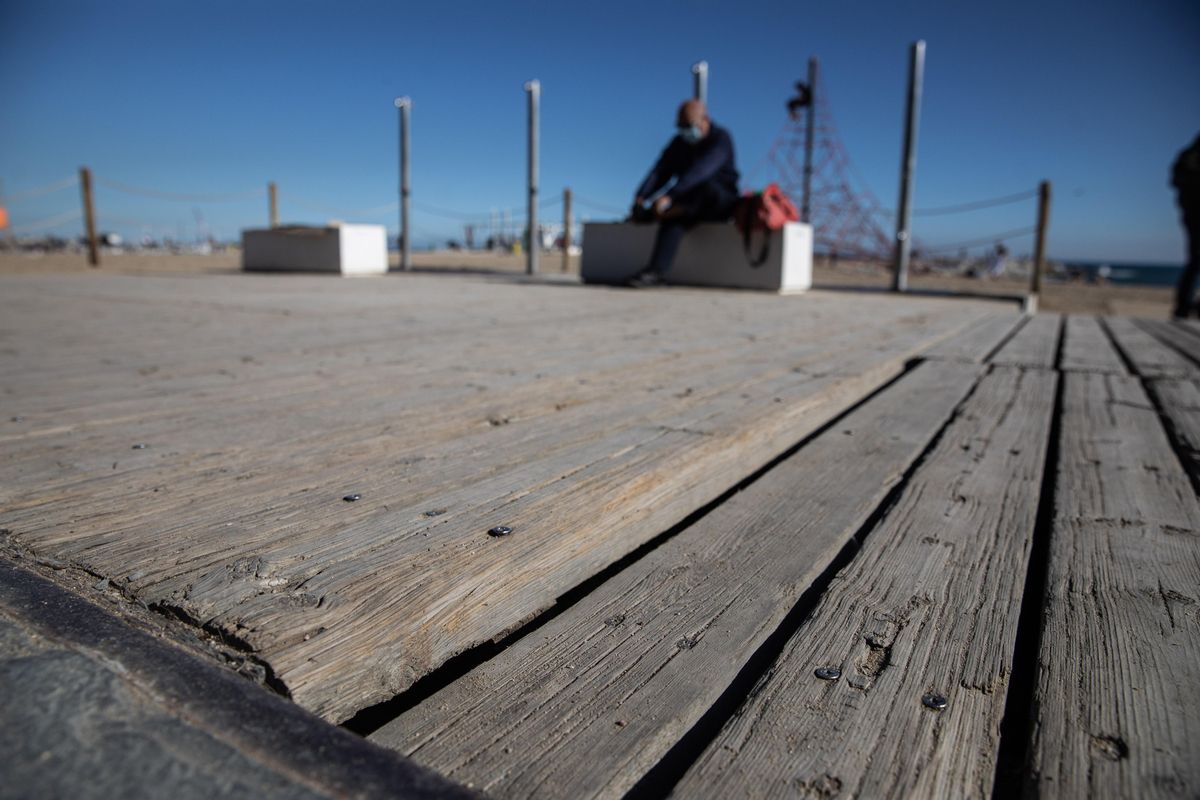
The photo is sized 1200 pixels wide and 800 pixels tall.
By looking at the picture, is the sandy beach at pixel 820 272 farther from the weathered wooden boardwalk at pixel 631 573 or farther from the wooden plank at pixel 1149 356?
the weathered wooden boardwalk at pixel 631 573

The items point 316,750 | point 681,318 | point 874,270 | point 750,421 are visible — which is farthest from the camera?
point 874,270

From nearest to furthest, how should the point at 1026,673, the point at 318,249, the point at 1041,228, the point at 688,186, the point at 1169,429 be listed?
the point at 1026,673 → the point at 1169,429 → the point at 688,186 → the point at 1041,228 → the point at 318,249

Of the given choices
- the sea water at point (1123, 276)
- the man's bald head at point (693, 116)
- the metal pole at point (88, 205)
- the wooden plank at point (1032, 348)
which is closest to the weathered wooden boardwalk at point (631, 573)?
the wooden plank at point (1032, 348)

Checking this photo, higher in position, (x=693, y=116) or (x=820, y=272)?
(x=693, y=116)

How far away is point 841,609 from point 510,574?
32cm

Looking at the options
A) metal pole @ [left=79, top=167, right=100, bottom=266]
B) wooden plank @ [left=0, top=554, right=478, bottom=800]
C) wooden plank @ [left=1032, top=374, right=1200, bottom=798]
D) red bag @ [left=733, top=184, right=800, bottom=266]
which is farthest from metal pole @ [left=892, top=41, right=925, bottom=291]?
metal pole @ [left=79, top=167, right=100, bottom=266]

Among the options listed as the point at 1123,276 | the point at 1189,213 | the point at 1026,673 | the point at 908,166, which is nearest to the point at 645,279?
the point at 908,166

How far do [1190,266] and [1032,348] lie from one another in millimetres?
5596

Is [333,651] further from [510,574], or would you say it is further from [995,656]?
[995,656]

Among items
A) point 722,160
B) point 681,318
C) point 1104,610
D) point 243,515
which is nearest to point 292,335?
point 681,318

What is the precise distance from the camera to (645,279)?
5.38 meters

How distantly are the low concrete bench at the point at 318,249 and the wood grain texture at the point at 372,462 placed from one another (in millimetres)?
4943

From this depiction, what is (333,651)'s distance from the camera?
1.90 ft

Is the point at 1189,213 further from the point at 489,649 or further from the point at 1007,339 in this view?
the point at 489,649
